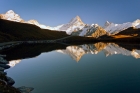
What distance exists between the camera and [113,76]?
165 feet

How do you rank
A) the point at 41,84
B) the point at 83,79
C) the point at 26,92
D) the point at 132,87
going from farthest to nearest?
1. the point at 83,79
2. the point at 41,84
3. the point at 132,87
4. the point at 26,92

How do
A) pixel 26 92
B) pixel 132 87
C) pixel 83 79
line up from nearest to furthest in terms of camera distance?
pixel 26 92, pixel 132 87, pixel 83 79

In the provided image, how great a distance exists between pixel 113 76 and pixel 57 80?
47.5 ft

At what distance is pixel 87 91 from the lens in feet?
126

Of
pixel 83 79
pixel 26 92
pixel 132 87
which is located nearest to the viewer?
pixel 26 92

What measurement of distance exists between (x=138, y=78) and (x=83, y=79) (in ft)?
43.6

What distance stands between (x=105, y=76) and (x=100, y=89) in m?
11.5

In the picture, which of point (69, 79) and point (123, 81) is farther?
point (69, 79)

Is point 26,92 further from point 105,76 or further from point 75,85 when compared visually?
point 105,76

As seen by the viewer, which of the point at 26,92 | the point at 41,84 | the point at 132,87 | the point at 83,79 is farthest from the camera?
the point at 83,79

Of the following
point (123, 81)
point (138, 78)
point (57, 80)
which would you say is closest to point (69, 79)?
point (57, 80)

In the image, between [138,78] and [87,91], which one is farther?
[138,78]

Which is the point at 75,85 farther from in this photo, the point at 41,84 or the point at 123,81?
the point at 123,81

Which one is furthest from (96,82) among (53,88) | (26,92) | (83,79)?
(26,92)
